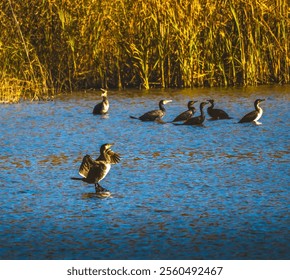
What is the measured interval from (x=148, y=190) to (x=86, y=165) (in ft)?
2.11

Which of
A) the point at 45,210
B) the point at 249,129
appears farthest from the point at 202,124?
the point at 45,210

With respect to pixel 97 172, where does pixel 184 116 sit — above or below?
below

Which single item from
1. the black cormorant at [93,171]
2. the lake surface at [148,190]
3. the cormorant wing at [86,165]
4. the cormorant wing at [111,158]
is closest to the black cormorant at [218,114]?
the lake surface at [148,190]

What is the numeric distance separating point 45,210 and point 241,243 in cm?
205

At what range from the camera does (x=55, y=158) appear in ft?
38.1

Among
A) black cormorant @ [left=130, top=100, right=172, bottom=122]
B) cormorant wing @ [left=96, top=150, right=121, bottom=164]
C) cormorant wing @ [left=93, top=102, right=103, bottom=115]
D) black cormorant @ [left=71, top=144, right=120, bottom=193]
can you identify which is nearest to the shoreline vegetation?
cormorant wing @ [left=93, top=102, right=103, bottom=115]

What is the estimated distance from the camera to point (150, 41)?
66.1 ft

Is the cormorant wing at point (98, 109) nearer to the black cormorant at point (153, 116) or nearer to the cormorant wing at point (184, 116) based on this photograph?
the black cormorant at point (153, 116)

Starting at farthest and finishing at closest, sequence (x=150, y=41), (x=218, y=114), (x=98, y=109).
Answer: (x=150, y=41)
(x=98, y=109)
(x=218, y=114)

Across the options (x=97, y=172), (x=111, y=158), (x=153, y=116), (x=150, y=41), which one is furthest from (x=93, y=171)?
(x=150, y=41)

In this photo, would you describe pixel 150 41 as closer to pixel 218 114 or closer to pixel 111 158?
pixel 218 114

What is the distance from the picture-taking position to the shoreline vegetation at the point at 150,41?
19.7 metres

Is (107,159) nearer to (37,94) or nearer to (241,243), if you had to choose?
(241,243)

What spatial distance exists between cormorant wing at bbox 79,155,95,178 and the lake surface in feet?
0.57
